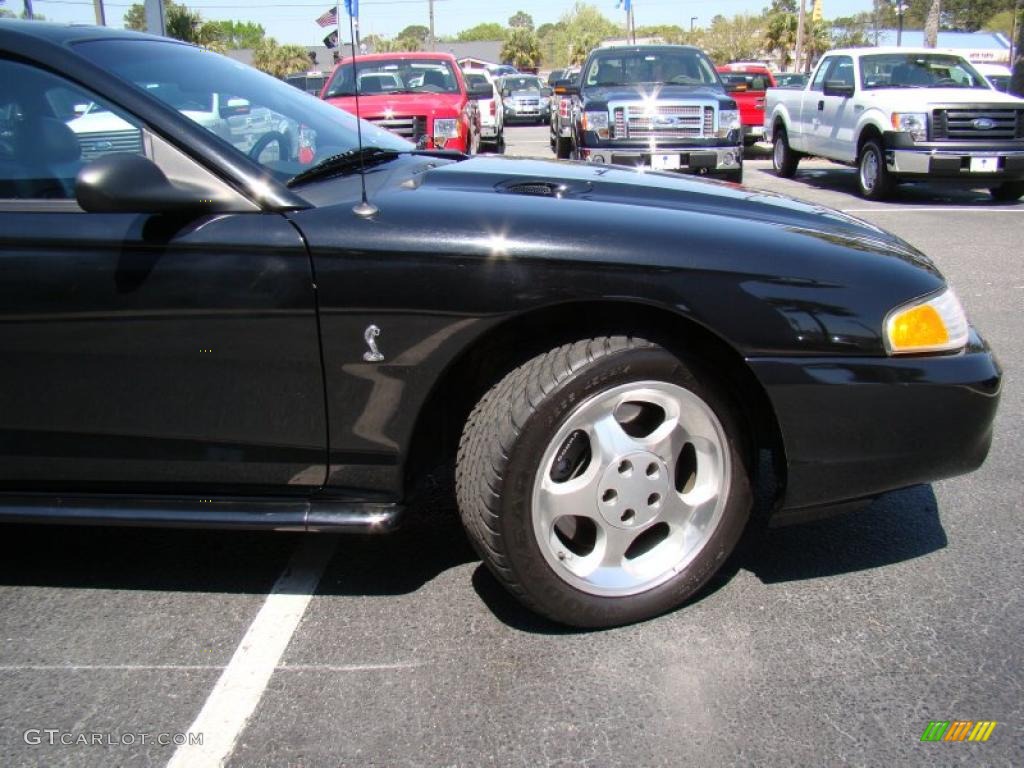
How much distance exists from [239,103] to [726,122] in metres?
8.03

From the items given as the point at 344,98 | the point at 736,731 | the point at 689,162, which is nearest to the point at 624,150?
the point at 689,162

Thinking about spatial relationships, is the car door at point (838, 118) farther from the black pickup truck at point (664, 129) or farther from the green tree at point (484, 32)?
the green tree at point (484, 32)

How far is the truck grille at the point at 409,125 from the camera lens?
10.0 metres

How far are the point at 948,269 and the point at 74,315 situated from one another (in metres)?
6.61

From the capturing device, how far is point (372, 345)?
2346 mm

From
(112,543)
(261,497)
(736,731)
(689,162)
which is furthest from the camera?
(689,162)

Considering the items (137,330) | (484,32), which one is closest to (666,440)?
(137,330)

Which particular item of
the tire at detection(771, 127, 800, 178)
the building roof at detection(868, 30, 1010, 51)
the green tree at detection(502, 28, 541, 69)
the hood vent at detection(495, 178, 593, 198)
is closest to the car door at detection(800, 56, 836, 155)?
the tire at detection(771, 127, 800, 178)

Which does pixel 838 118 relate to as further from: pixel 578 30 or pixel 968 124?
pixel 578 30

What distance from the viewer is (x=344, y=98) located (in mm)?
10703

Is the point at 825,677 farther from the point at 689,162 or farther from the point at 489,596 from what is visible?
the point at 689,162

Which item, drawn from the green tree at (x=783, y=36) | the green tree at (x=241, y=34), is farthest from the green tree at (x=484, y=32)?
the green tree at (x=783, y=36)

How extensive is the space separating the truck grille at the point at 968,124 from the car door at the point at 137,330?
1006cm

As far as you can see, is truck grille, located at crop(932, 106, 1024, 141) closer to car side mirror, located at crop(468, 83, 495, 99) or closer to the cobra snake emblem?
car side mirror, located at crop(468, 83, 495, 99)
